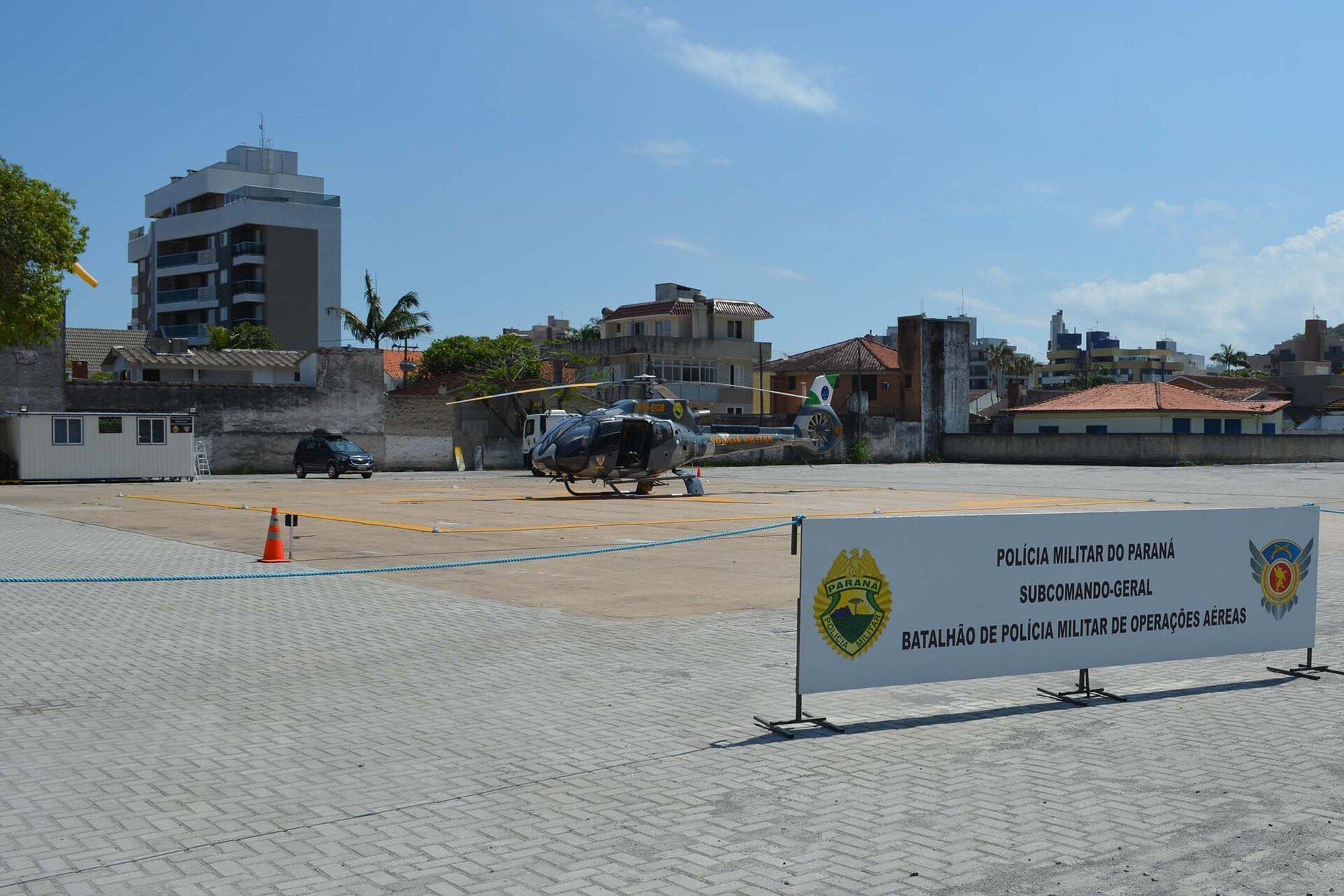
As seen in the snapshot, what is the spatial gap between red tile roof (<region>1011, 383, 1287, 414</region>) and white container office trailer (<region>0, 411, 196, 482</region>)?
181 ft

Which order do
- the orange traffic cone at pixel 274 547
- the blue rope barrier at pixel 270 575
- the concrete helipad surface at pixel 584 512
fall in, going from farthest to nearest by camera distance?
the orange traffic cone at pixel 274 547 → the concrete helipad surface at pixel 584 512 → the blue rope barrier at pixel 270 575

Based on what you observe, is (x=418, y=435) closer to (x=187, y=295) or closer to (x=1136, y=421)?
(x=1136, y=421)

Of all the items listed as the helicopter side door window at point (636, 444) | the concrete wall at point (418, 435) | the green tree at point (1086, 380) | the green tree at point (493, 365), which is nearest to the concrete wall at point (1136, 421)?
the green tree at point (493, 365)

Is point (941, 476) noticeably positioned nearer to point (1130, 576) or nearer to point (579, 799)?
point (1130, 576)

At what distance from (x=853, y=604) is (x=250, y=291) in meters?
90.6

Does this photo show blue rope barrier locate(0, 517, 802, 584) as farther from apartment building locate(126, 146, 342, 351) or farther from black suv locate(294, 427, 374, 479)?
apartment building locate(126, 146, 342, 351)

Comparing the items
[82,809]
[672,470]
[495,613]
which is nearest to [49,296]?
[672,470]

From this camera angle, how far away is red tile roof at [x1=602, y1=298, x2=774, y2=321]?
77062mm

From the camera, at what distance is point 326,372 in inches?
2111

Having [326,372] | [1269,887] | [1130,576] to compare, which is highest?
[326,372]

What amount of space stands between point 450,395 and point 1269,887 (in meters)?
55.5

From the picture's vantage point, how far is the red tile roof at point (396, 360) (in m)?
84.6

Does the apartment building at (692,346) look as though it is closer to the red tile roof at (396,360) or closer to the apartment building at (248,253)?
the red tile roof at (396,360)

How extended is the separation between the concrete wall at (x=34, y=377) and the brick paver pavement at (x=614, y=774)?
131ft
